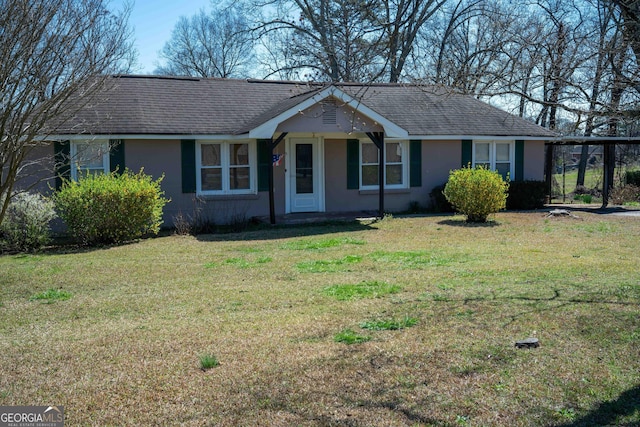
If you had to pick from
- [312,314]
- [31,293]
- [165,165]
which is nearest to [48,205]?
[165,165]

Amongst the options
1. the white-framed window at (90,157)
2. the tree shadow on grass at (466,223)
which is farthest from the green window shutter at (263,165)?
the tree shadow on grass at (466,223)

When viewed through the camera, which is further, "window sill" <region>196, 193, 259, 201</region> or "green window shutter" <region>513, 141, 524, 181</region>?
"green window shutter" <region>513, 141, 524, 181</region>

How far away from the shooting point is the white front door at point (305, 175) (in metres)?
19.1

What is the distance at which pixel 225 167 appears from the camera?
1811 centimetres

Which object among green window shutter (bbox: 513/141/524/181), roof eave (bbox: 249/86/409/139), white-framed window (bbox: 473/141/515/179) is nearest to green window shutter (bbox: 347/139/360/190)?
roof eave (bbox: 249/86/409/139)

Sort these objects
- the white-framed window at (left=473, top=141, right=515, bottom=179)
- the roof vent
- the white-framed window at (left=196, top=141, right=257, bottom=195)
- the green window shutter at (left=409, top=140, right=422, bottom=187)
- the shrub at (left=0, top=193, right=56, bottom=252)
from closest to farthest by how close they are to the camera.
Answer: the shrub at (left=0, top=193, right=56, bottom=252), the roof vent, the white-framed window at (left=196, top=141, right=257, bottom=195), the green window shutter at (left=409, top=140, right=422, bottom=187), the white-framed window at (left=473, top=141, right=515, bottom=179)

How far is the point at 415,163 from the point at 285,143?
173 inches

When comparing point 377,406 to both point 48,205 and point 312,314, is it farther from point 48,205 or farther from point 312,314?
point 48,205

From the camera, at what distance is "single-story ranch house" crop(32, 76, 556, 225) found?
16.8 metres

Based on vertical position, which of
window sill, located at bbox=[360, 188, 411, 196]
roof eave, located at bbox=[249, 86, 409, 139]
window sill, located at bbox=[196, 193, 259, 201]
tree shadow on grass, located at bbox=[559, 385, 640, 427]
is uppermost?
roof eave, located at bbox=[249, 86, 409, 139]

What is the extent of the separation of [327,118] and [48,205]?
7393 millimetres

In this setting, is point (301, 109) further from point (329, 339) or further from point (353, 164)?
point (329, 339)
